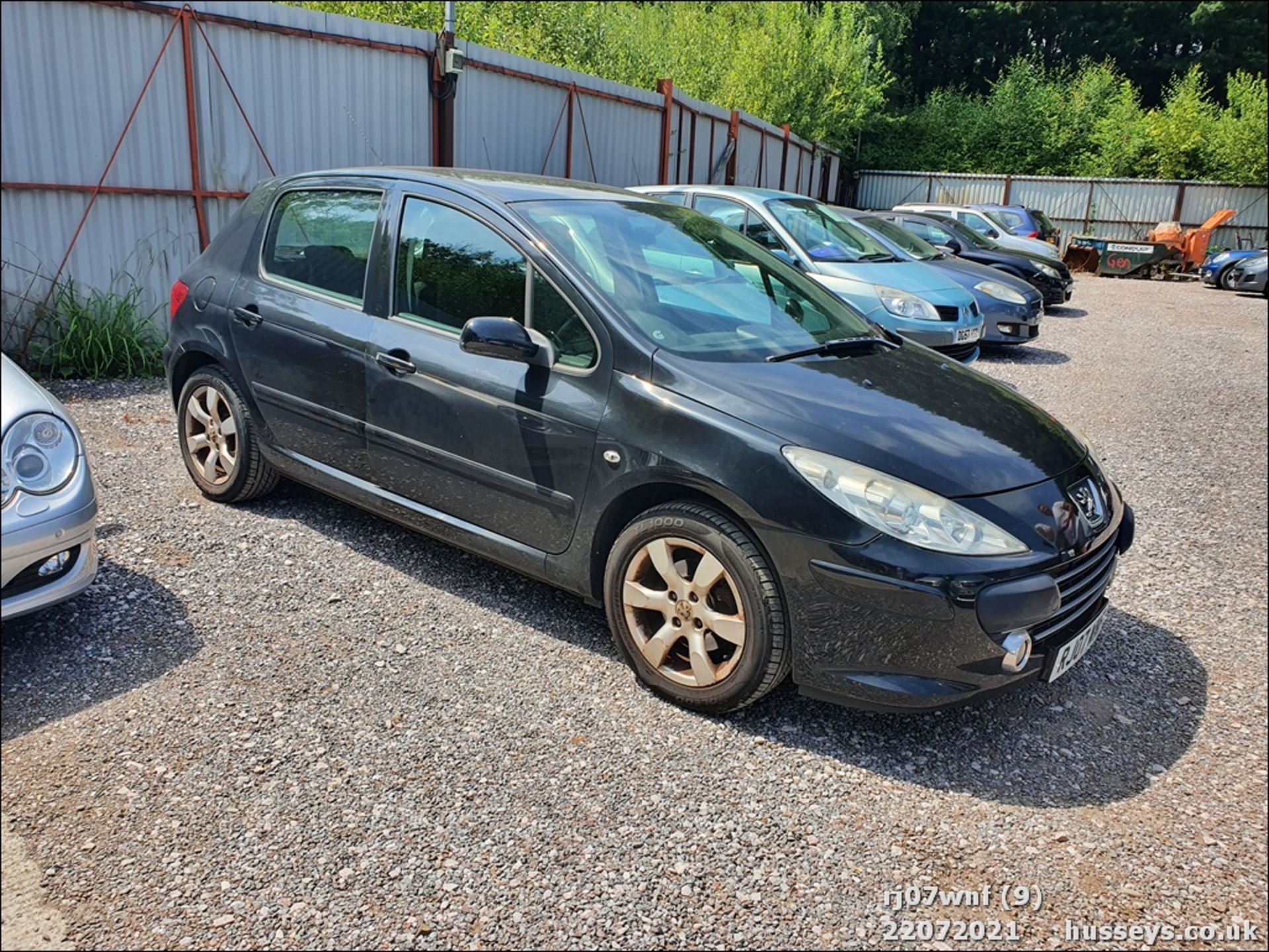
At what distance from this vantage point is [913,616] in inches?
112

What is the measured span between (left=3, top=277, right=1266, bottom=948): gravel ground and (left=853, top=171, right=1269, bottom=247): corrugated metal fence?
1072 inches

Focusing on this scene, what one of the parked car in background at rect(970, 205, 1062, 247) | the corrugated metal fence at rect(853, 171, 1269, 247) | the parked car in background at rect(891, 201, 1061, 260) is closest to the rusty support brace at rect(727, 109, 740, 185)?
the parked car in background at rect(891, 201, 1061, 260)

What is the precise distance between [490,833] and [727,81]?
25808 mm

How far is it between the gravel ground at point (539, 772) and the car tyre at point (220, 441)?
0.40 meters

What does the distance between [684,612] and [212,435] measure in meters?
2.76

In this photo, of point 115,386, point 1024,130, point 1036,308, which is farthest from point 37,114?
point 1024,130

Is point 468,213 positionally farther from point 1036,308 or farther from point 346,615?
point 1036,308

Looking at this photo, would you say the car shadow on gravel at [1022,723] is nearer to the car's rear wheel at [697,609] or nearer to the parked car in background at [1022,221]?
the car's rear wheel at [697,609]

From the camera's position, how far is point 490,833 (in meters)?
2.61

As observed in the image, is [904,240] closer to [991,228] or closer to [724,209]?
[724,209]

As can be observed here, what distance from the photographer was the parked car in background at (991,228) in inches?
685

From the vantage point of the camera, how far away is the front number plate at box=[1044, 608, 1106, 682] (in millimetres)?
3027

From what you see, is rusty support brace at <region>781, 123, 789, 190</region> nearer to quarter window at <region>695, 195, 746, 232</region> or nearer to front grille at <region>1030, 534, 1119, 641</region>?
quarter window at <region>695, 195, 746, 232</region>

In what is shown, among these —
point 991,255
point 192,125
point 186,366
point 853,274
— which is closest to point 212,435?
point 186,366
